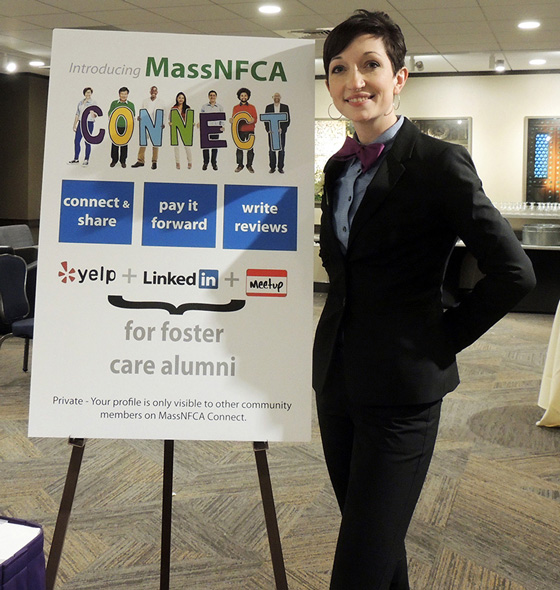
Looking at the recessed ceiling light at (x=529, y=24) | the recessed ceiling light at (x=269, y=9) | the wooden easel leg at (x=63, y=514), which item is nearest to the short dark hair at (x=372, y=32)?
the wooden easel leg at (x=63, y=514)

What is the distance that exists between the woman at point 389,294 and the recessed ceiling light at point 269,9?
484cm

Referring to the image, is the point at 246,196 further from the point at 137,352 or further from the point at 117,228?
the point at 137,352

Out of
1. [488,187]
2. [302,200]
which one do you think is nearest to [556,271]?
[488,187]

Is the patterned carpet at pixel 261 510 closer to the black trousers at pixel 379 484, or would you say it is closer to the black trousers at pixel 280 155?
the black trousers at pixel 379 484

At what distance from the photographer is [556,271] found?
26.1 ft

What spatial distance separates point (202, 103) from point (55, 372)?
2.48 ft

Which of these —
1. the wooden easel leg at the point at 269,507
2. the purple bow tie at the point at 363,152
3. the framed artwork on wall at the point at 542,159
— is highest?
the framed artwork on wall at the point at 542,159

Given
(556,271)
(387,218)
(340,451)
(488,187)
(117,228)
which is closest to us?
(387,218)

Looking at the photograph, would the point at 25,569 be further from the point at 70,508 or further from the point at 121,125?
the point at 121,125

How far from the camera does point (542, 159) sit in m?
8.77

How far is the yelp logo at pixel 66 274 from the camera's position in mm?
1719

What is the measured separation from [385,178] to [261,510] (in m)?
1.87

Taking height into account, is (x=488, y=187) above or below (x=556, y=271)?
above

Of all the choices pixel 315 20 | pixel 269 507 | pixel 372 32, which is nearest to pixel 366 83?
pixel 372 32
